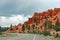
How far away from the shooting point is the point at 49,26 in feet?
459

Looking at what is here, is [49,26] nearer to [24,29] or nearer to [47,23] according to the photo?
[47,23]

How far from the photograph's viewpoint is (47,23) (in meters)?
144

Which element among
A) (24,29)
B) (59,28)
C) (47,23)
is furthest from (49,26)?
(24,29)

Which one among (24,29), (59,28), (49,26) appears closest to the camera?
(59,28)

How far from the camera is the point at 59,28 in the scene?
116062 millimetres

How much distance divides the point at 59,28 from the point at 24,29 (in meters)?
76.9

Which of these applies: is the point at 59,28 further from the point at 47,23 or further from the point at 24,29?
the point at 24,29

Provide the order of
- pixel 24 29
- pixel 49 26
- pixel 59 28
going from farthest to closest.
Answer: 1. pixel 24 29
2. pixel 49 26
3. pixel 59 28

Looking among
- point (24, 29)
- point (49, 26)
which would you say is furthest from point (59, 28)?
point (24, 29)

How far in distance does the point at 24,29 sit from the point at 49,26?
175ft

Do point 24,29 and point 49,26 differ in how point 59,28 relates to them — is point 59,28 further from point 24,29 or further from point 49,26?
point 24,29

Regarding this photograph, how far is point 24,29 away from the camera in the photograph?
623 feet

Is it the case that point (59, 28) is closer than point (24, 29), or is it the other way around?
point (59, 28)

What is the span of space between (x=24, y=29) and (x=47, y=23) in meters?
48.9
